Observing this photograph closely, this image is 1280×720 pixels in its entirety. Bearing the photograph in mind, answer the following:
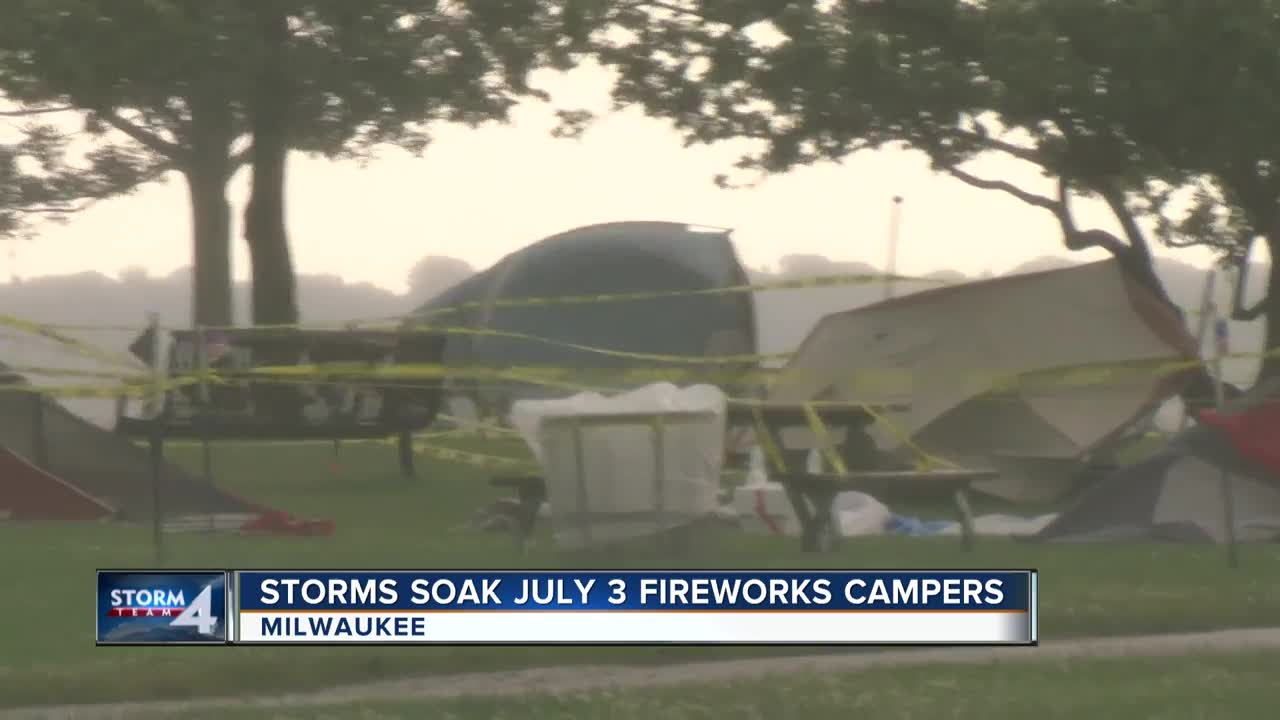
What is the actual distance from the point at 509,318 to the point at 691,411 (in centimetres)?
1562

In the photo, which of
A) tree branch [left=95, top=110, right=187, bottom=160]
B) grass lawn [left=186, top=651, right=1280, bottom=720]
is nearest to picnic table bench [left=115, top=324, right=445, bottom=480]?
tree branch [left=95, top=110, right=187, bottom=160]

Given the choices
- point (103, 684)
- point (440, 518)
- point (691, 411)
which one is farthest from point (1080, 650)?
point (440, 518)

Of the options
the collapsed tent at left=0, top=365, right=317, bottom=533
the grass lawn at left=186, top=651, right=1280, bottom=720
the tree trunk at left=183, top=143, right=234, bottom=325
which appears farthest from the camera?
the tree trunk at left=183, top=143, right=234, bottom=325

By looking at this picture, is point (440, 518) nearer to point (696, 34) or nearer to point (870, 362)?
point (870, 362)

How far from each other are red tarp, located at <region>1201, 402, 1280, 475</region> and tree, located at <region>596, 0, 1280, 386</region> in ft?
15.9

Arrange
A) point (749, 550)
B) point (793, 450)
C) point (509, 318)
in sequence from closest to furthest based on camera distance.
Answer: point (749, 550), point (793, 450), point (509, 318)

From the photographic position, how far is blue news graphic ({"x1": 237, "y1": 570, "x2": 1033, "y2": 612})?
759 cm

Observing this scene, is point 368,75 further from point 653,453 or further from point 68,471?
point 653,453

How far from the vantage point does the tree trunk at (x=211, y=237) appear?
923 inches

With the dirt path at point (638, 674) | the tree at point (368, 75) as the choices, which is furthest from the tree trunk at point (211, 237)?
the dirt path at point (638, 674)

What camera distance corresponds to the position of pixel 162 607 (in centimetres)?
779

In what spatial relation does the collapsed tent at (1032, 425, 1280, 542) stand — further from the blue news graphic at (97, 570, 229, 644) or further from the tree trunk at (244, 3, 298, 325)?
the tree trunk at (244, 3, 298, 325)

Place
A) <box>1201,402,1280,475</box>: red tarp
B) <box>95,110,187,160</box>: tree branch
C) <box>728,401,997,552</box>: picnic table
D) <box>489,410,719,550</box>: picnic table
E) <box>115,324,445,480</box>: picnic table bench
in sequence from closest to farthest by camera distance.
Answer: <box>489,410,719,550</box>: picnic table, <box>728,401,997,552</box>: picnic table, <box>1201,402,1280,475</box>: red tarp, <box>115,324,445,480</box>: picnic table bench, <box>95,110,187,160</box>: tree branch

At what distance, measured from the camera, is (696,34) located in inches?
749
